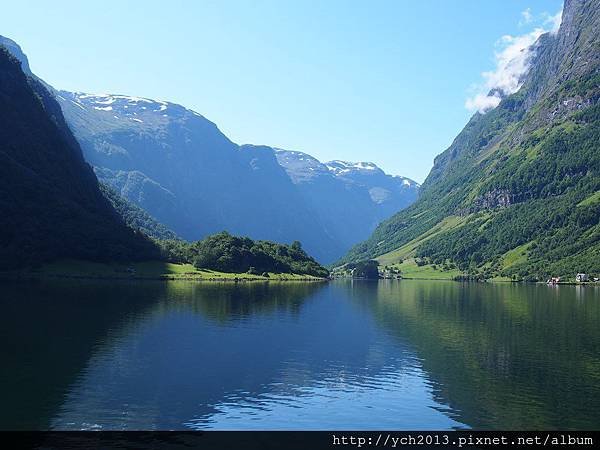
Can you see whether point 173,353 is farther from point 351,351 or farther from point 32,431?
→ point 32,431

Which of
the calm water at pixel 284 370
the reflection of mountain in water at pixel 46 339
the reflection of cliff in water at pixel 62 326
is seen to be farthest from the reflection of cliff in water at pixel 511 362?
the reflection of mountain in water at pixel 46 339

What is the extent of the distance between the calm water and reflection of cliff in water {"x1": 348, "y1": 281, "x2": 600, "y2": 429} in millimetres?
233

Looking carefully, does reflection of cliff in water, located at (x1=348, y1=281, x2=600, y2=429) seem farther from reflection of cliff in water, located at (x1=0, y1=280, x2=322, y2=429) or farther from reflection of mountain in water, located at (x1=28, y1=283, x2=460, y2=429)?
reflection of cliff in water, located at (x1=0, y1=280, x2=322, y2=429)

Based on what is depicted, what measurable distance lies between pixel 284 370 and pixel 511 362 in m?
29.6

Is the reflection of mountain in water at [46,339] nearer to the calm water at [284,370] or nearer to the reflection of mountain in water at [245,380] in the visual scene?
the calm water at [284,370]

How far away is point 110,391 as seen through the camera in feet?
178

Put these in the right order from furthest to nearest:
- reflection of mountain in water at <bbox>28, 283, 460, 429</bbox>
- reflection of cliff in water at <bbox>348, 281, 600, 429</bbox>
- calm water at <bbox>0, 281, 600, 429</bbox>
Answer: reflection of cliff in water at <bbox>348, 281, 600, 429</bbox> → calm water at <bbox>0, 281, 600, 429</bbox> → reflection of mountain in water at <bbox>28, 283, 460, 429</bbox>

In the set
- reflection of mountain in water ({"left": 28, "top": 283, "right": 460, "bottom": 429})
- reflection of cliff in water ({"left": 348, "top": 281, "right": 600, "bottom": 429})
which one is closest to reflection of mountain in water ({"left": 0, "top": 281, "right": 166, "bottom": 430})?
reflection of mountain in water ({"left": 28, "top": 283, "right": 460, "bottom": 429})

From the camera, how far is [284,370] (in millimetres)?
67562

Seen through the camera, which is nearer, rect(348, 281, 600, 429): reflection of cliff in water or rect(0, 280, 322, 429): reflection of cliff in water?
rect(0, 280, 322, 429): reflection of cliff in water

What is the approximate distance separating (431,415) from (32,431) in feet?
105

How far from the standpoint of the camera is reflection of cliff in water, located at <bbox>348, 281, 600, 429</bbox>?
5100 cm

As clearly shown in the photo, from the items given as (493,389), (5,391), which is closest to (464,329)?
(493,389)

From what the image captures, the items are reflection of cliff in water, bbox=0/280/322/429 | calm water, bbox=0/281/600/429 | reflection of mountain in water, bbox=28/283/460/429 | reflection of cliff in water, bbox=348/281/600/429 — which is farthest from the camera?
reflection of cliff in water, bbox=348/281/600/429
